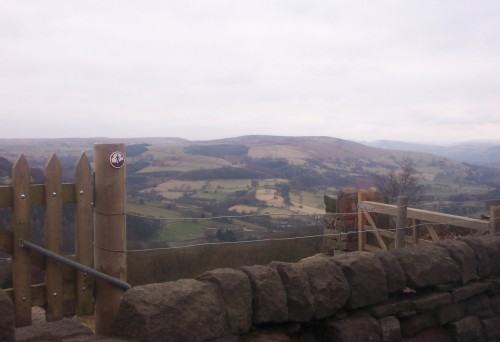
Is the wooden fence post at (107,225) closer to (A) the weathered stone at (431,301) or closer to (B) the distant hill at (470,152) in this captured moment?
(A) the weathered stone at (431,301)

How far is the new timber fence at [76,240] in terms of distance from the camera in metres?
3.17

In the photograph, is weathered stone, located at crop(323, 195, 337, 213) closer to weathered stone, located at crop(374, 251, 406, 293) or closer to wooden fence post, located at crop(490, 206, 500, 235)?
wooden fence post, located at crop(490, 206, 500, 235)

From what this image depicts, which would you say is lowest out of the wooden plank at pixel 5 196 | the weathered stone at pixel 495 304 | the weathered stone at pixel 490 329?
the weathered stone at pixel 490 329

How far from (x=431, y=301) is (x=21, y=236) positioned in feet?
11.3

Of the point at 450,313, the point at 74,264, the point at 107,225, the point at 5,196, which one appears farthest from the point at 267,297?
the point at 450,313

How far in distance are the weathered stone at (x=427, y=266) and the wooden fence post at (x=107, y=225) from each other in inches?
97.3

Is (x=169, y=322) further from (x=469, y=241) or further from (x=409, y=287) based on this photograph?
(x=469, y=241)

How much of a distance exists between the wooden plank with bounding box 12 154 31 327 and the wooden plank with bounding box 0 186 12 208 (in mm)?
32

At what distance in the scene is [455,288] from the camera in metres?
4.75

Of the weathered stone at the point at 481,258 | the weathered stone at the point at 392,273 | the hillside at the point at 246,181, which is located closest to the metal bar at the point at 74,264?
the hillside at the point at 246,181

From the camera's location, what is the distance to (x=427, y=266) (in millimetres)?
4535

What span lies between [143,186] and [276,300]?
1369cm

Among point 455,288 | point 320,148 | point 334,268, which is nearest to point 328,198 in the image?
point 455,288

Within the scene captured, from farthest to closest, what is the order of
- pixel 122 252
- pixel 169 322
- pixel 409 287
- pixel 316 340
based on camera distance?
1. pixel 409 287
2. pixel 316 340
3. pixel 122 252
4. pixel 169 322
